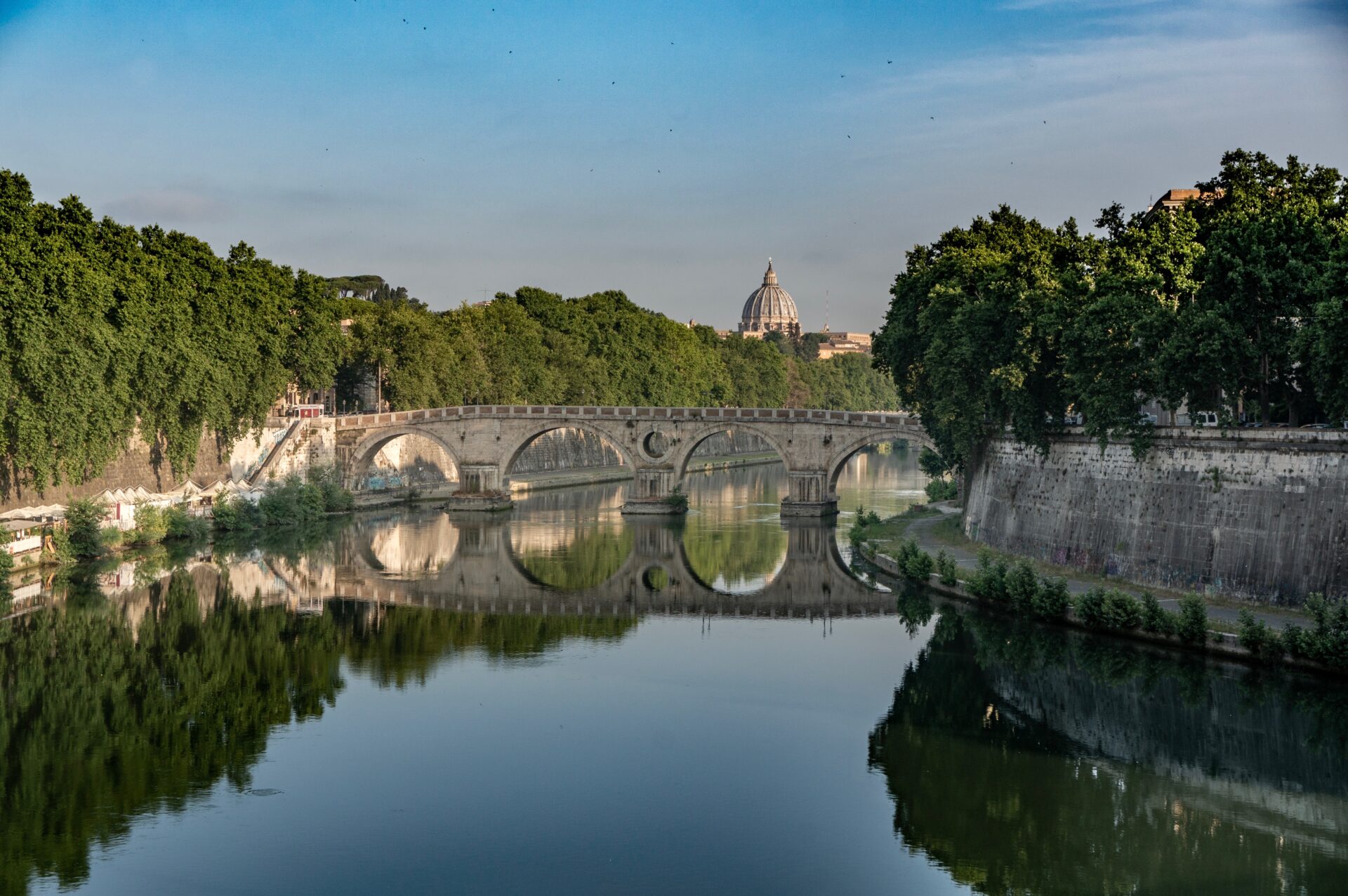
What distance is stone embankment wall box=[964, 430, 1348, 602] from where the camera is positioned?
112 ft

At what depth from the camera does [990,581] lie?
39.7 metres

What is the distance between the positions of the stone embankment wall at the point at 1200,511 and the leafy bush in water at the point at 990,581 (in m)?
3.41

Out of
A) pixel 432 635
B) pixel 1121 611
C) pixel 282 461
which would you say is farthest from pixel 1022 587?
pixel 282 461

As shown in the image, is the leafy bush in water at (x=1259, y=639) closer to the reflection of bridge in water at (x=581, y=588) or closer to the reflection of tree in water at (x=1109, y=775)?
the reflection of tree in water at (x=1109, y=775)

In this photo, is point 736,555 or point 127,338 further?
point 736,555

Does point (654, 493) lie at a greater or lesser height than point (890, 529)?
greater

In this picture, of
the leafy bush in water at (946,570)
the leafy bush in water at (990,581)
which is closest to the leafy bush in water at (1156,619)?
the leafy bush in water at (990,581)

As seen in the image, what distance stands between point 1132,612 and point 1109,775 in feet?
29.4

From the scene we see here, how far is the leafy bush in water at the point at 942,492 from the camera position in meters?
69.2

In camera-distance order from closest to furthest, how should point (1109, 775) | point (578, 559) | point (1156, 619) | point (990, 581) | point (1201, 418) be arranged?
point (1109, 775)
point (1156, 619)
point (990, 581)
point (1201, 418)
point (578, 559)

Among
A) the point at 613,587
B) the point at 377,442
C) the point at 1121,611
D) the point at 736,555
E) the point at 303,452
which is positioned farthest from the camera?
the point at 377,442

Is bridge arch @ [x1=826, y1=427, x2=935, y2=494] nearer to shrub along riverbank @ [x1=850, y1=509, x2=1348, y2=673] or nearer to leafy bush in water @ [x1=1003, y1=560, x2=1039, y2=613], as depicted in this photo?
shrub along riverbank @ [x1=850, y1=509, x2=1348, y2=673]

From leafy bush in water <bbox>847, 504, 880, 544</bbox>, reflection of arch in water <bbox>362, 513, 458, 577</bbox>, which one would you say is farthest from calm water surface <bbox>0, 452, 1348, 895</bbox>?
leafy bush in water <bbox>847, 504, 880, 544</bbox>

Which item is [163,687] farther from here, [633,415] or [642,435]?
[642,435]
